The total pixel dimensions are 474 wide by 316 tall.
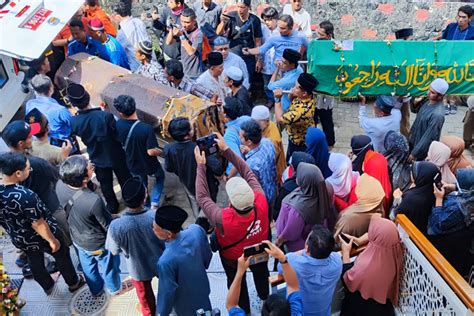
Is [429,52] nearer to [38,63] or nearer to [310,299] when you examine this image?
[310,299]

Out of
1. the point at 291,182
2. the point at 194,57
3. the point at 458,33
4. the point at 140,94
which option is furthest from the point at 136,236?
the point at 458,33

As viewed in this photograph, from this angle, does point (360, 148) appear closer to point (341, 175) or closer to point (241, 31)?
point (341, 175)

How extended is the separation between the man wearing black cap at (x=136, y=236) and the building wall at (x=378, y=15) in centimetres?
585

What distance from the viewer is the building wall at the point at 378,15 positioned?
8.83 meters

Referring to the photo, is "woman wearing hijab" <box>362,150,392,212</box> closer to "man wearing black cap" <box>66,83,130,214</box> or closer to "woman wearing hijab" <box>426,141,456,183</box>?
"woman wearing hijab" <box>426,141,456,183</box>

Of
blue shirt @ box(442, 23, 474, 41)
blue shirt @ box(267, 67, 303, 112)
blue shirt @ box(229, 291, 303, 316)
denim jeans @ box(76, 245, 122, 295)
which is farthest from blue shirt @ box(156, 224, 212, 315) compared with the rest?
blue shirt @ box(442, 23, 474, 41)

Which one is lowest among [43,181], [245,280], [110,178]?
[110,178]

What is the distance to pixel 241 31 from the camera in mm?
7613

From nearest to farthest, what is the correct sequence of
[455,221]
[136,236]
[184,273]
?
[184,273] → [136,236] → [455,221]

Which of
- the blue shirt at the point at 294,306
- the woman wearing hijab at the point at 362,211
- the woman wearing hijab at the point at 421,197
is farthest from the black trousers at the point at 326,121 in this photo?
the blue shirt at the point at 294,306

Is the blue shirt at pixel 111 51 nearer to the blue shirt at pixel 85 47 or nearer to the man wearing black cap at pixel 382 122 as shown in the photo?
the blue shirt at pixel 85 47

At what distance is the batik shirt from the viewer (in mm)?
5598

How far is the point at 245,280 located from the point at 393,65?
355 centimetres

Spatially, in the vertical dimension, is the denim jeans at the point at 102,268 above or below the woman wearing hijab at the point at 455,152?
below
